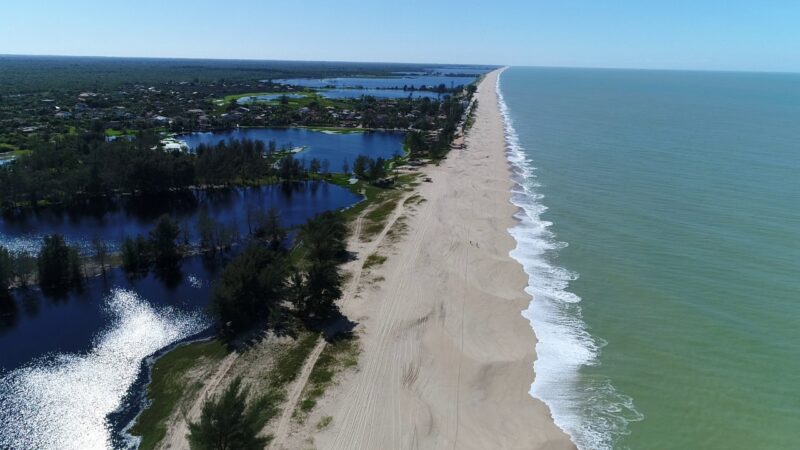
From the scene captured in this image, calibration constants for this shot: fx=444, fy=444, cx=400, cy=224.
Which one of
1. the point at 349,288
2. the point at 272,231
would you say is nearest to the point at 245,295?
the point at 349,288

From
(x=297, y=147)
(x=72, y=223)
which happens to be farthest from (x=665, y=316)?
(x=297, y=147)

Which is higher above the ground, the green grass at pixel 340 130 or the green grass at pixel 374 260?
the green grass at pixel 340 130

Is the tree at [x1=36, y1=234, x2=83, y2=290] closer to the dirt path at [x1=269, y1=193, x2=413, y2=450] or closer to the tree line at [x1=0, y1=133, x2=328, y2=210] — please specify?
the dirt path at [x1=269, y1=193, x2=413, y2=450]

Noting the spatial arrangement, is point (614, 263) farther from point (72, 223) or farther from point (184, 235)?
point (72, 223)

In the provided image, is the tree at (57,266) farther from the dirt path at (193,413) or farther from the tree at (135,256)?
the dirt path at (193,413)

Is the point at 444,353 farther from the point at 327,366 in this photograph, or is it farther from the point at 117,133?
the point at 117,133

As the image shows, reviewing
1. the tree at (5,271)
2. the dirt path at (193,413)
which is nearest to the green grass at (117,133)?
the tree at (5,271)
